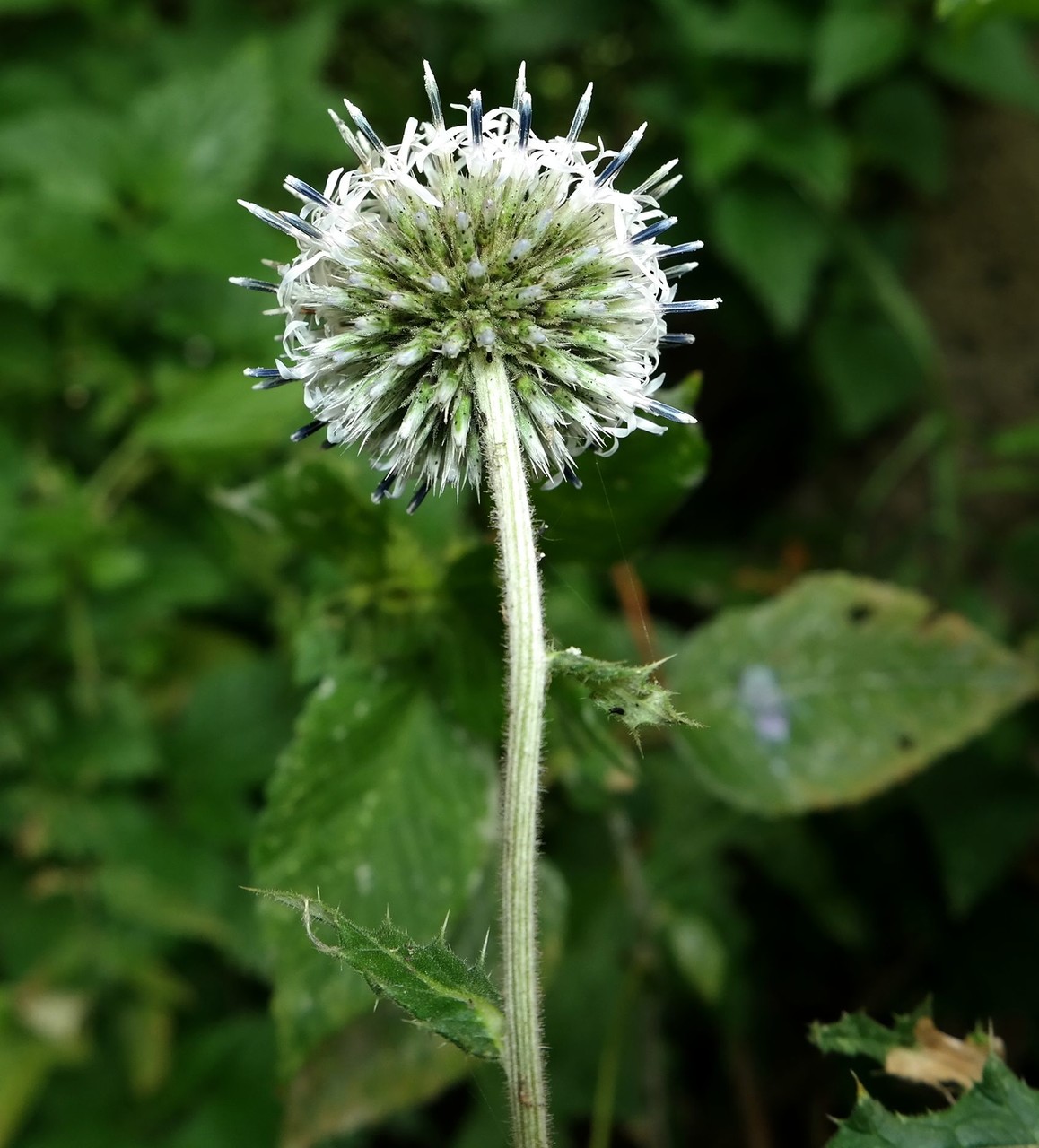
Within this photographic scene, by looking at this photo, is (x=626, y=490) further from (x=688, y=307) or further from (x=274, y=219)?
(x=274, y=219)

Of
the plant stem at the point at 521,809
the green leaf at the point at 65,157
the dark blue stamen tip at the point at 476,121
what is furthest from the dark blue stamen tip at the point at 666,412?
the green leaf at the point at 65,157

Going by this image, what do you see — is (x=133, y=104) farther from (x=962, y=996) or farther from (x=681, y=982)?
(x=962, y=996)

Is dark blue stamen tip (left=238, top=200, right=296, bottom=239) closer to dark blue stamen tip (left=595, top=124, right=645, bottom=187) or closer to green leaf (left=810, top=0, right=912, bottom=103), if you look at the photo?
dark blue stamen tip (left=595, top=124, right=645, bottom=187)

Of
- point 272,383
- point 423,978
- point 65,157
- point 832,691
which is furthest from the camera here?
point 65,157

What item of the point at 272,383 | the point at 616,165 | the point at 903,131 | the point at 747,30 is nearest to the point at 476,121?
the point at 616,165

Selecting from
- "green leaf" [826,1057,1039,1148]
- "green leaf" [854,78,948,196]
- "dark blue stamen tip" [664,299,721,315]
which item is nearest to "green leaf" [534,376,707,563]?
"dark blue stamen tip" [664,299,721,315]

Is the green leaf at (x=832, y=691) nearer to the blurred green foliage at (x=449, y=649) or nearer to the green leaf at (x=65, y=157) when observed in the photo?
the blurred green foliage at (x=449, y=649)
